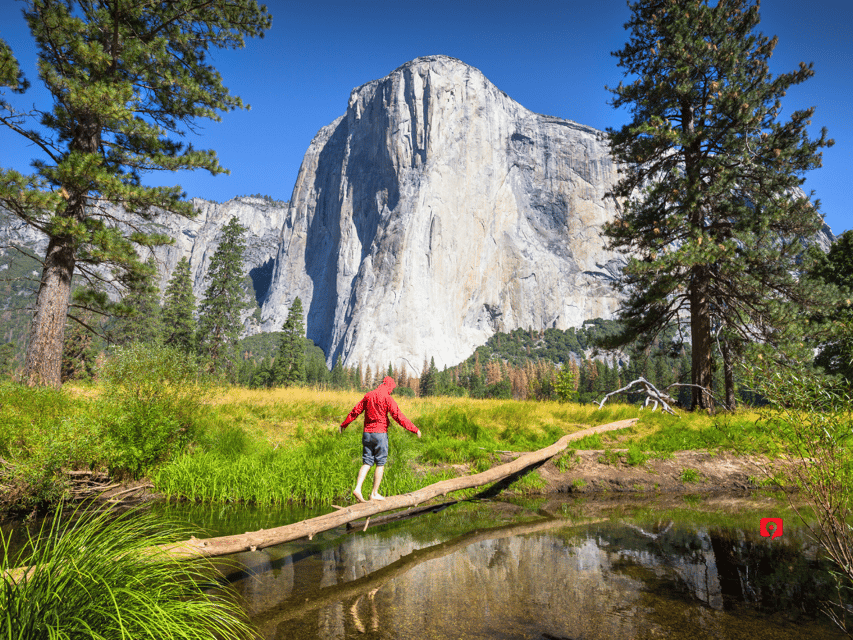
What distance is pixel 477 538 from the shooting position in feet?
23.2

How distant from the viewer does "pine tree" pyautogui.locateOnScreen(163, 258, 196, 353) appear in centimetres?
4453

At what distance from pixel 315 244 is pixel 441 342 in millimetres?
64529

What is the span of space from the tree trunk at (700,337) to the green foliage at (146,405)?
50.6 ft

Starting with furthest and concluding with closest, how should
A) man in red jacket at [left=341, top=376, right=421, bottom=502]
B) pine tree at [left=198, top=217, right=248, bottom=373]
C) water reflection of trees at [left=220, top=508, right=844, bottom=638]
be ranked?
pine tree at [left=198, top=217, right=248, bottom=373] < man in red jacket at [left=341, top=376, right=421, bottom=502] < water reflection of trees at [left=220, top=508, right=844, bottom=638]

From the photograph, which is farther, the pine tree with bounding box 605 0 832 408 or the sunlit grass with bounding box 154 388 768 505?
the pine tree with bounding box 605 0 832 408

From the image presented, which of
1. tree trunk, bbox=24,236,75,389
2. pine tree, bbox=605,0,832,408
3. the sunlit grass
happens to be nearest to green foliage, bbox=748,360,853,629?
the sunlit grass

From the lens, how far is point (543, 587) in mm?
5121

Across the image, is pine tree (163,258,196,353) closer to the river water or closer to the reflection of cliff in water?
the river water

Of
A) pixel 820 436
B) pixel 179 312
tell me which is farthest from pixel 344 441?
pixel 179 312

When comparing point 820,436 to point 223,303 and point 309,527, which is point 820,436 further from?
point 223,303

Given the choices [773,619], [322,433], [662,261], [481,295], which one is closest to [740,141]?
[662,261]

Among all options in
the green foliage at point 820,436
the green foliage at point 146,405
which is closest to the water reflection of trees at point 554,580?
the green foliage at point 820,436

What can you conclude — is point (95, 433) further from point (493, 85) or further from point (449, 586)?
point (493, 85)

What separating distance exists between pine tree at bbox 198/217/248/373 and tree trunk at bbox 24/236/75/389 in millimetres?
31428
